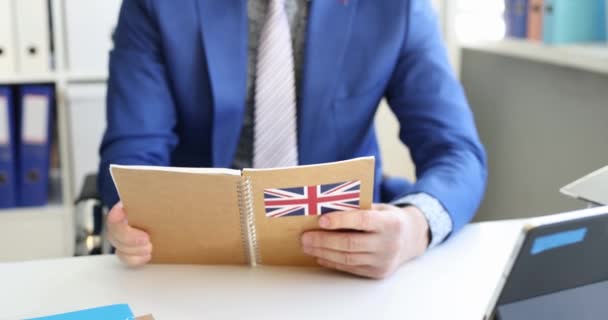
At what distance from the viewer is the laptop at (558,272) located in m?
0.66

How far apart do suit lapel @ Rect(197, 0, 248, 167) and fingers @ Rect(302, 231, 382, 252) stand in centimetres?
43

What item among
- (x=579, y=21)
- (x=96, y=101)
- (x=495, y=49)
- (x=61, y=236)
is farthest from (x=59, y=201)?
(x=579, y=21)

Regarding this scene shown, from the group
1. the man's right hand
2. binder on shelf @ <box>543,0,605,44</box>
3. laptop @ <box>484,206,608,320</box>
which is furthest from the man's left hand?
binder on shelf @ <box>543,0,605,44</box>

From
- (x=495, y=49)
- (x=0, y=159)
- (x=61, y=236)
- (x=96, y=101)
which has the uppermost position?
(x=495, y=49)

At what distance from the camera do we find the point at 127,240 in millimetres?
1053

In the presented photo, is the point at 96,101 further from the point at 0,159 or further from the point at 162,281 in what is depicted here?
the point at 162,281

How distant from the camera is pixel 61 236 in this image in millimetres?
2631

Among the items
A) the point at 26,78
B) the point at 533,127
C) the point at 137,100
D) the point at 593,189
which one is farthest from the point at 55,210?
the point at 593,189

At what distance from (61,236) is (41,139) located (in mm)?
384

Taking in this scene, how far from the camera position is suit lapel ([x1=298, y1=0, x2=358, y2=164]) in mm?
1401

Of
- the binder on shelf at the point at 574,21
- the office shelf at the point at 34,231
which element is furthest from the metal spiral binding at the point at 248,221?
the office shelf at the point at 34,231

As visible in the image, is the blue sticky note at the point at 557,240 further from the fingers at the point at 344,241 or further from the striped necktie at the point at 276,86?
the striped necktie at the point at 276,86

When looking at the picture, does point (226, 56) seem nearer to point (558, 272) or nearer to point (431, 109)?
point (431, 109)

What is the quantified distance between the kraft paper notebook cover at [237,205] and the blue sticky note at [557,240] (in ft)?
1.07
